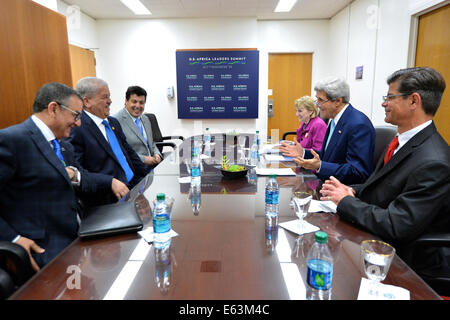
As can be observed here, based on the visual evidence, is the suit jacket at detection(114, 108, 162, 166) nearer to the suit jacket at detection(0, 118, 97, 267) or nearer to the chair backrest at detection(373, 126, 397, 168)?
the suit jacket at detection(0, 118, 97, 267)

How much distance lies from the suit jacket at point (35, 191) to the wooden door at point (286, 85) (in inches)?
200

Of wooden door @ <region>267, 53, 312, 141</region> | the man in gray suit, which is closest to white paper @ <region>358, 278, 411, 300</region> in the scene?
the man in gray suit

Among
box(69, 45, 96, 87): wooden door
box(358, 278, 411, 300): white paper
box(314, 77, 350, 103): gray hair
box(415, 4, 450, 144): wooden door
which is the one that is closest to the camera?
box(358, 278, 411, 300): white paper

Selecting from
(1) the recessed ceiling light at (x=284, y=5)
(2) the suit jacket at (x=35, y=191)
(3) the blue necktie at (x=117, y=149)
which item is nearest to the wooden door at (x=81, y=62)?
(3) the blue necktie at (x=117, y=149)

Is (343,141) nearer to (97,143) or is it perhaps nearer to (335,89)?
(335,89)

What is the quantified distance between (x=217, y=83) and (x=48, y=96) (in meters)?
4.76

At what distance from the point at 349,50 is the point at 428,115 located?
14.7ft

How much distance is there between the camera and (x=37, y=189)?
1468mm

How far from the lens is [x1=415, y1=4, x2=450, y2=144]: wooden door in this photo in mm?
3154

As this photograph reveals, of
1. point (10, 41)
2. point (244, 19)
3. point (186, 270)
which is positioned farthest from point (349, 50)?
point (186, 270)

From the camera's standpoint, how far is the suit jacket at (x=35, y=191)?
1.40 metres

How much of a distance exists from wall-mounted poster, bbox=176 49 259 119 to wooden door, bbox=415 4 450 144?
308cm

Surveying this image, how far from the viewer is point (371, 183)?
1.48 meters
